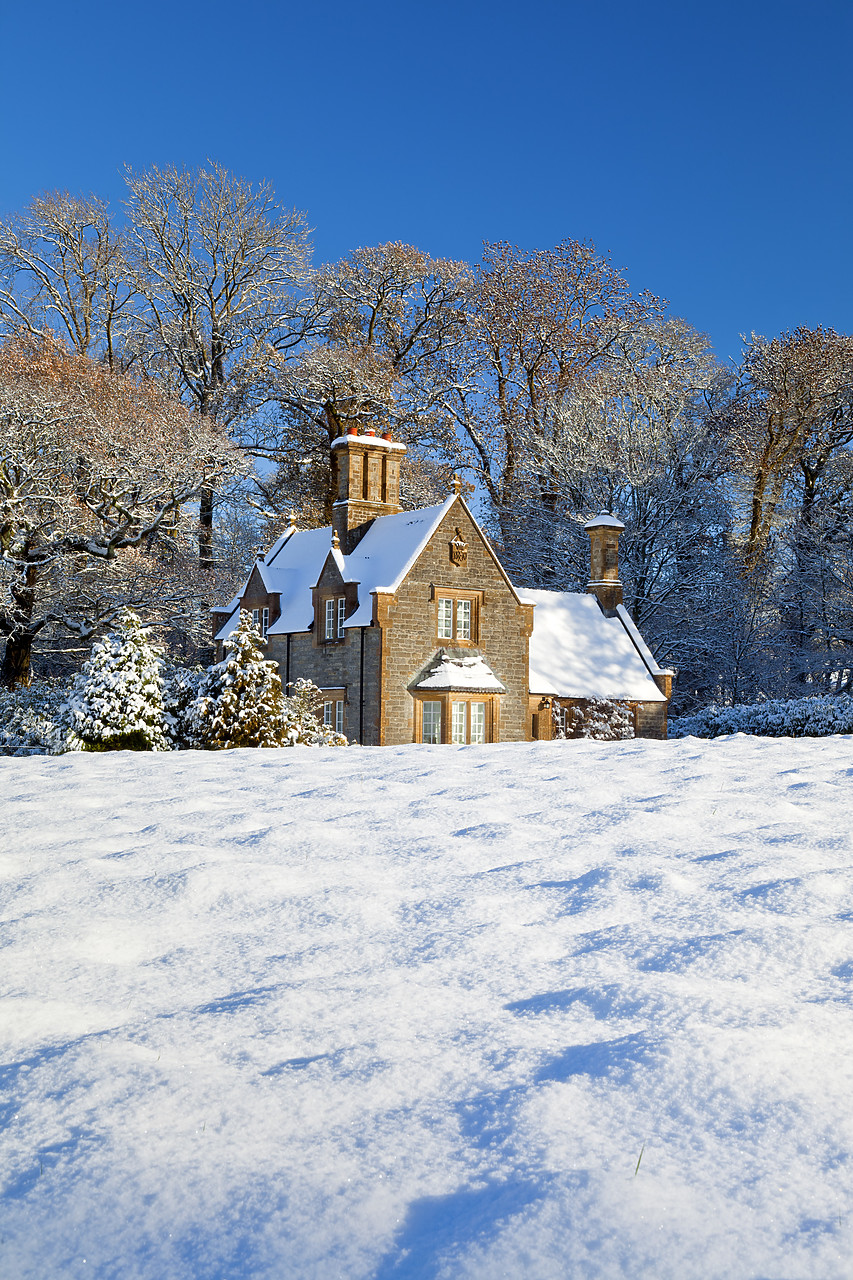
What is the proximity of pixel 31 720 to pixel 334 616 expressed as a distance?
8784mm

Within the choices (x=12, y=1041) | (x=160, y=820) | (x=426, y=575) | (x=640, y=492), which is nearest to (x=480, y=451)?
(x=640, y=492)

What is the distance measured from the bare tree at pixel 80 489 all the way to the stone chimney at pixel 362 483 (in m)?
3.63

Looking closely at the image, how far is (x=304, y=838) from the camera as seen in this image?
7.59m

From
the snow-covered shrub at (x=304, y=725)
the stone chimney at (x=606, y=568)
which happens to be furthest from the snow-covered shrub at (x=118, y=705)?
the stone chimney at (x=606, y=568)

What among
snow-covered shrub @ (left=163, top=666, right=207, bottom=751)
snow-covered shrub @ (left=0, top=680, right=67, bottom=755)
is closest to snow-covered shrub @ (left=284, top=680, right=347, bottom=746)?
snow-covered shrub @ (left=163, top=666, right=207, bottom=751)

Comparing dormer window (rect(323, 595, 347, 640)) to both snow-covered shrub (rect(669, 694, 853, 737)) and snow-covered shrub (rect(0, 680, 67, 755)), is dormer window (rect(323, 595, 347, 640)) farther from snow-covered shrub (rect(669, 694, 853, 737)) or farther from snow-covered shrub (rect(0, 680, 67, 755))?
snow-covered shrub (rect(669, 694, 853, 737))

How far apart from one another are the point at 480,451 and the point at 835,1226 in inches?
1707

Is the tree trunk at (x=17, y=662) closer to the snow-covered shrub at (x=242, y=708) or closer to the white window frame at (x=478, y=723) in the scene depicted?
the snow-covered shrub at (x=242, y=708)

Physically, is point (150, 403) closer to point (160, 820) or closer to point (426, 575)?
point (426, 575)

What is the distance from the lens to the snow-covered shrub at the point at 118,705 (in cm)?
2164

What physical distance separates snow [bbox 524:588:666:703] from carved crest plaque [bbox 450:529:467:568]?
3258 millimetres

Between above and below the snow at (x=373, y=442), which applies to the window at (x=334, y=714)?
below

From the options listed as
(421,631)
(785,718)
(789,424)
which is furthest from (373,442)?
(789,424)

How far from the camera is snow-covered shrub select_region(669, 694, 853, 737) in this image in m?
30.0
